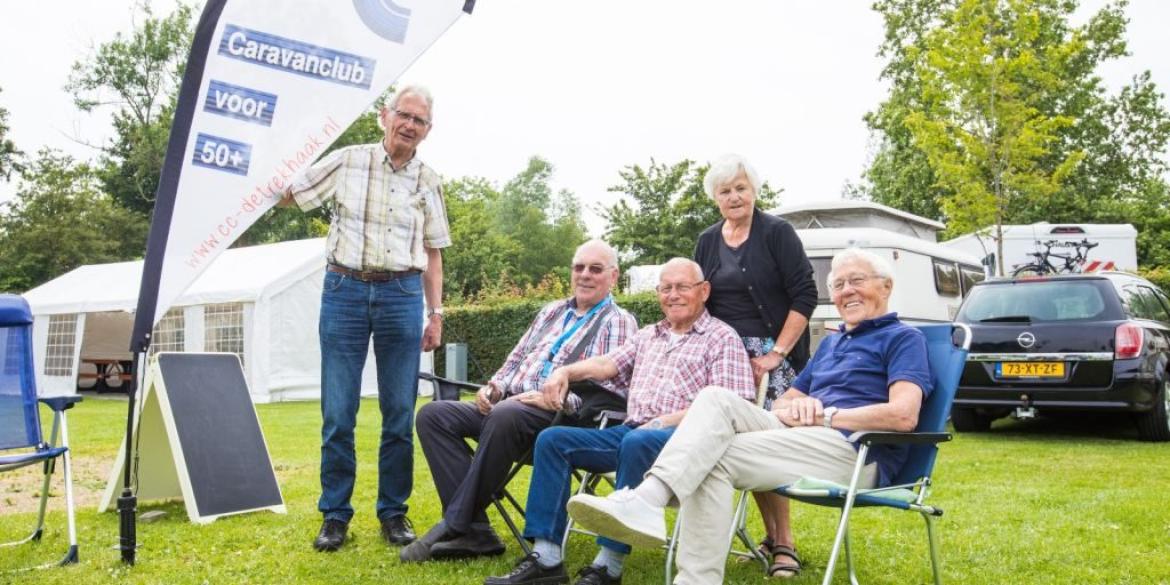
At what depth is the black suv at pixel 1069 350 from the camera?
6852mm

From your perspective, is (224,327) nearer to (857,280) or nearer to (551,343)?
(551,343)

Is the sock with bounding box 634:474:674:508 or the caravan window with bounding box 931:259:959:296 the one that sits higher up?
the caravan window with bounding box 931:259:959:296

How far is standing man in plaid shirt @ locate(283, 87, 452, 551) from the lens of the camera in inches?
150

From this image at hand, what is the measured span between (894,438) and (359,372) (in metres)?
2.26

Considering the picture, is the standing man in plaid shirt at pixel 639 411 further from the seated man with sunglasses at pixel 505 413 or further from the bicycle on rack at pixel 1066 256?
the bicycle on rack at pixel 1066 256

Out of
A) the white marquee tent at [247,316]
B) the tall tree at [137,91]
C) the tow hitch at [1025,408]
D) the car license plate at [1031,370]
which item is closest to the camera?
the car license plate at [1031,370]

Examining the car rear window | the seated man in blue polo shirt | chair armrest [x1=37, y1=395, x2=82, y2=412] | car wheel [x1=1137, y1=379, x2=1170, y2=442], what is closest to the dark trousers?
the seated man in blue polo shirt

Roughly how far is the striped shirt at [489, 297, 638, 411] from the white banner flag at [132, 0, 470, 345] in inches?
45.6

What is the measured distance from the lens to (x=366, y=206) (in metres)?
3.83

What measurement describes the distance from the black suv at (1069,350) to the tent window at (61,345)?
14.1 metres

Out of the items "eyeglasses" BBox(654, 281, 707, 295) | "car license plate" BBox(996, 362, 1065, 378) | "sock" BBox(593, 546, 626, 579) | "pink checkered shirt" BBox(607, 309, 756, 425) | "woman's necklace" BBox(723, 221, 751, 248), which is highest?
"woman's necklace" BBox(723, 221, 751, 248)

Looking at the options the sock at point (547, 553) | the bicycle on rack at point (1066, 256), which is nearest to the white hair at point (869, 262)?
the sock at point (547, 553)

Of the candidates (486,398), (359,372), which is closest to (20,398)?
(359,372)

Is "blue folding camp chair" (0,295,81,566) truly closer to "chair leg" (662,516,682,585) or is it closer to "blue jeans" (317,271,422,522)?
"blue jeans" (317,271,422,522)
